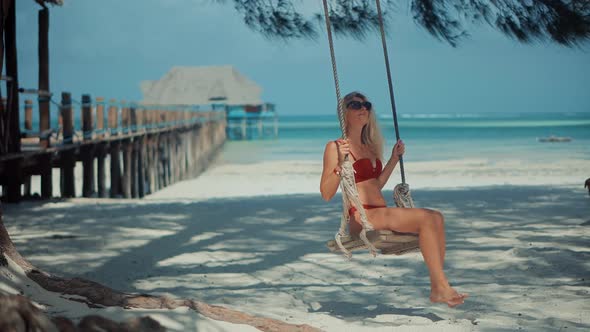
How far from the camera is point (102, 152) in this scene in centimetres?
1477

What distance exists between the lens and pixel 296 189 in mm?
17016

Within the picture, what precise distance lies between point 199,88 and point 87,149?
3654 cm

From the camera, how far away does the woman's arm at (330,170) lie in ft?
12.1

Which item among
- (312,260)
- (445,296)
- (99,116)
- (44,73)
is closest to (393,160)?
(445,296)

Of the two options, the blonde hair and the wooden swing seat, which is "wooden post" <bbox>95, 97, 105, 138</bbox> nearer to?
the blonde hair

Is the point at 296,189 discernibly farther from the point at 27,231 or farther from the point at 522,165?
the point at 522,165

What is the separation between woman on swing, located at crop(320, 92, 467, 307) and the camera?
3662mm

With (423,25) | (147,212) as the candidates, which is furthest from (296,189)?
(423,25)

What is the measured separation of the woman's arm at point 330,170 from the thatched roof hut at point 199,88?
150 feet

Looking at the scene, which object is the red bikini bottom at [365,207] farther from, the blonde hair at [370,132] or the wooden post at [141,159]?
the wooden post at [141,159]

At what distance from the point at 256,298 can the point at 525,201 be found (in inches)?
232

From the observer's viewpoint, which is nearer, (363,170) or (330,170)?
(330,170)

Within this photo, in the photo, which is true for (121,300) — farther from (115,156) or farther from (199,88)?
(199,88)

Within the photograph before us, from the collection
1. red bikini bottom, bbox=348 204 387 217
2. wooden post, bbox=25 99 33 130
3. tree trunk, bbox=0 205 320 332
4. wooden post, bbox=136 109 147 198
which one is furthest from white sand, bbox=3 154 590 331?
wooden post, bbox=136 109 147 198
